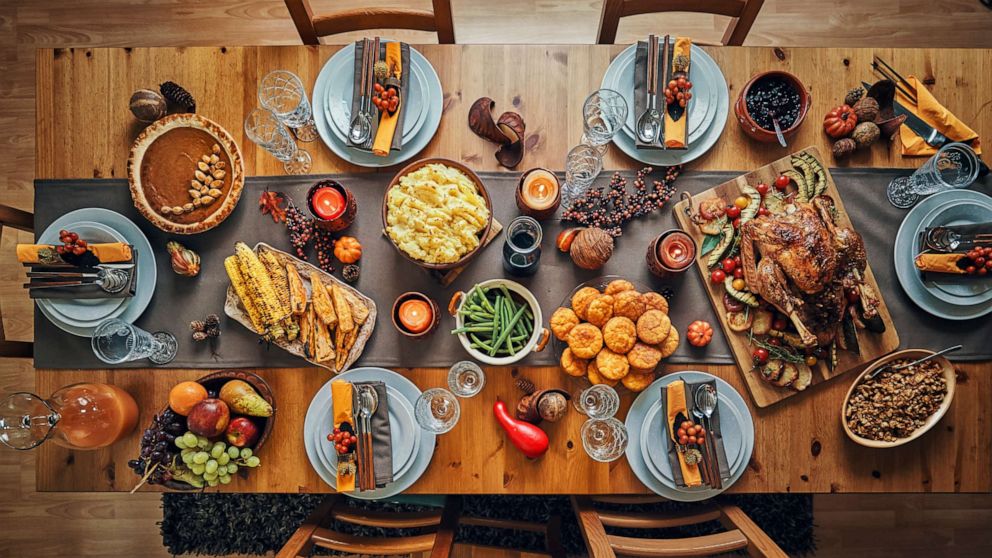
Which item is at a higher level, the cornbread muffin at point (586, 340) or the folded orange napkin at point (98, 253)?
the folded orange napkin at point (98, 253)

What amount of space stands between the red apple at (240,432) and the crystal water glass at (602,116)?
154 cm

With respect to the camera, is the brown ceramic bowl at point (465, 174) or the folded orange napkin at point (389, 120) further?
the folded orange napkin at point (389, 120)

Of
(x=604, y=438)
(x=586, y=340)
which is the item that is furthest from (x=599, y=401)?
(x=586, y=340)

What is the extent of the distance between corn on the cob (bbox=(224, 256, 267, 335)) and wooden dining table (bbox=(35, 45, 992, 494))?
0.50ft

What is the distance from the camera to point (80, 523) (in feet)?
9.86

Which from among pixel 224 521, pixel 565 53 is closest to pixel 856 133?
pixel 565 53

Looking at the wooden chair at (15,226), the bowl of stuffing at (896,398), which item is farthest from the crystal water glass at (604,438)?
the wooden chair at (15,226)

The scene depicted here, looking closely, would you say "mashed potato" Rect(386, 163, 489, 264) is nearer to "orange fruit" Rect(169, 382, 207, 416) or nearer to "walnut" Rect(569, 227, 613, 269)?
"walnut" Rect(569, 227, 613, 269)

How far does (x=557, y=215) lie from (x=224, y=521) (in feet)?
7.53

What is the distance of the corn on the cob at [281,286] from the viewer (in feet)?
5.89

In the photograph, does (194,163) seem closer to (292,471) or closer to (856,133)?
(292,471)

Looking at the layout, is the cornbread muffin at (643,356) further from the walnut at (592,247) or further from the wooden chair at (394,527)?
the wooden chair at (394,527)

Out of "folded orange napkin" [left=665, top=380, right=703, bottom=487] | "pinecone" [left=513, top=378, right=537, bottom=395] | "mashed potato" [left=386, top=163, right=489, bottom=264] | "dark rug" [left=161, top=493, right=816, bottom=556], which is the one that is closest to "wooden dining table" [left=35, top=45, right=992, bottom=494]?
"pinecone" [left=513, top=378, right=537, bottom=395]

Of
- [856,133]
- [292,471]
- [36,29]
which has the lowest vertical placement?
[292,471]
